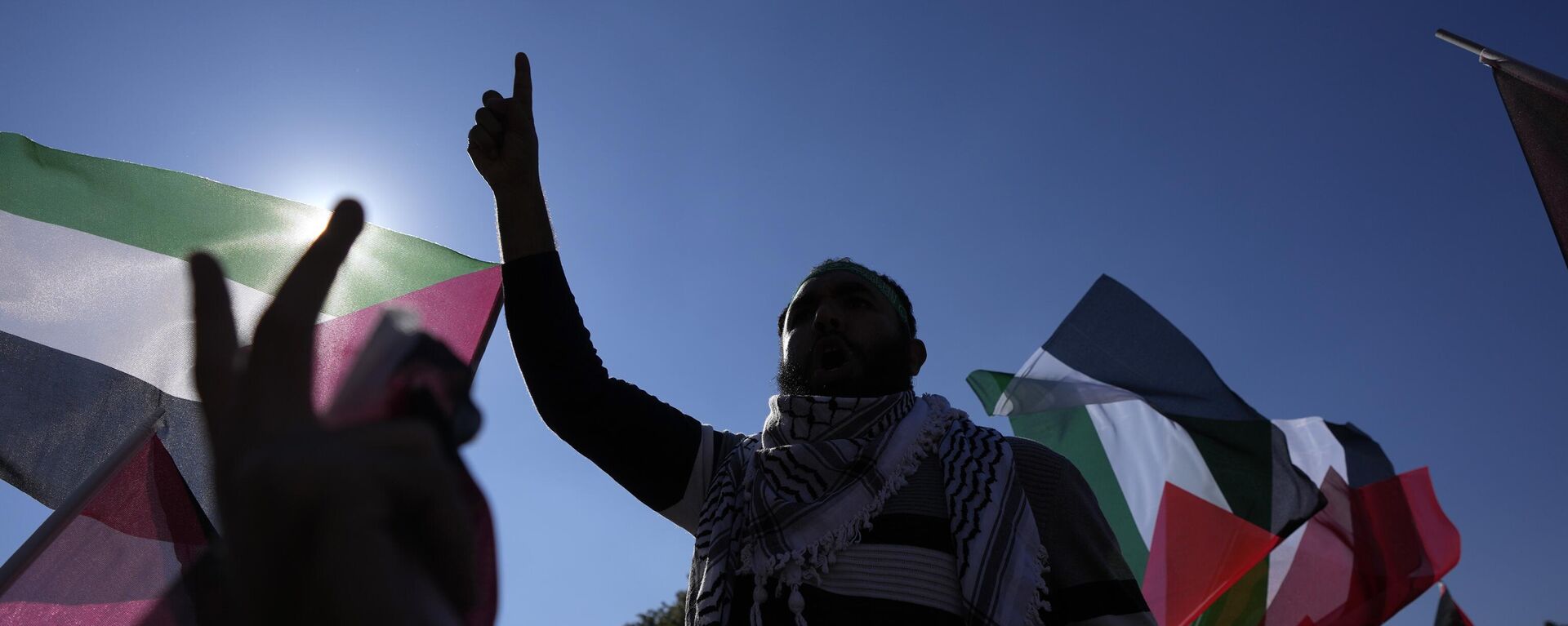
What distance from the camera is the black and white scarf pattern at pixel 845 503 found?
193 cm

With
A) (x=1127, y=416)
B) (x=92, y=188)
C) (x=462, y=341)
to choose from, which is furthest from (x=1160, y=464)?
(x=92, y=188)

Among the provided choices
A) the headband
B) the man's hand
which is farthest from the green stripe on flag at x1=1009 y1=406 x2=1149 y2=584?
the man's hand

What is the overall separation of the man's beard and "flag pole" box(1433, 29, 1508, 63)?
2.88 m

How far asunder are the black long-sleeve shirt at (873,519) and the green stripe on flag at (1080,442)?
13.1ft

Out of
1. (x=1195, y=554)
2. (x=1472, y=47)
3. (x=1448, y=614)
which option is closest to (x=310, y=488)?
(x=1472, y=47)

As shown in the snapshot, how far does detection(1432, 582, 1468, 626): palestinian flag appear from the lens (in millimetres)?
8961

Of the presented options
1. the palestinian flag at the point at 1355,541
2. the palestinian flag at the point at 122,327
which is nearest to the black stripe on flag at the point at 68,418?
the palestinian flag at the point at 122,327

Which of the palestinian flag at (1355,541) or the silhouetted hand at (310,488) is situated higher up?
the palestinian flag at (1355,541)

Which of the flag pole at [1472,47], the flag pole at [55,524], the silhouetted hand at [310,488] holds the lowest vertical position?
the silhouetted hand at [310,488]

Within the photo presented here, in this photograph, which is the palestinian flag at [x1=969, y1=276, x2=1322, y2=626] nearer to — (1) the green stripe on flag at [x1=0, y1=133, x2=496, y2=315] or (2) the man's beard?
(2) the man's beard

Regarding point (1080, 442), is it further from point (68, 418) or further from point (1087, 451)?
point (68, 418)

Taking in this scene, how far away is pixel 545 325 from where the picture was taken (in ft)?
7.06

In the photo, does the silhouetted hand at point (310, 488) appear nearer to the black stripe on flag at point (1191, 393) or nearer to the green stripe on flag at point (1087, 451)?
the green stripe on flag at point (1087, 451)

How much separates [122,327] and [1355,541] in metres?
7.61
